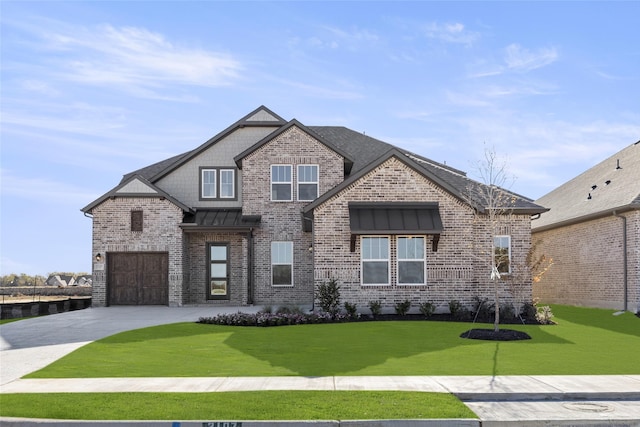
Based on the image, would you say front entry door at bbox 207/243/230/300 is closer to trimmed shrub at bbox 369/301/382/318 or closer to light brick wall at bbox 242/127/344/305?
light brick wall at bbox 242/127/344/305

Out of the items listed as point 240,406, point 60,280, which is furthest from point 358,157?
point 60,280

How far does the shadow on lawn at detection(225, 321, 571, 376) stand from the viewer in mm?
13242

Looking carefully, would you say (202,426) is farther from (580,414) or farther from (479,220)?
(479,220)

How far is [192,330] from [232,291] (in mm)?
10550

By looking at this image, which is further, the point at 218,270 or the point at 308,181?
the point at 218,270

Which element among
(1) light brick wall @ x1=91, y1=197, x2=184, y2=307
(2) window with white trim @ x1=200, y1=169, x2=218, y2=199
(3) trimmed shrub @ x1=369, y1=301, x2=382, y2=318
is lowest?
(3) trimmed shrub @ x1=369, y1=301, x2=382, y2=318

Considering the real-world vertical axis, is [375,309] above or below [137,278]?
below

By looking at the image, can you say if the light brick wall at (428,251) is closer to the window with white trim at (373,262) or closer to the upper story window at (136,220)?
the window with white trim at (373,262)

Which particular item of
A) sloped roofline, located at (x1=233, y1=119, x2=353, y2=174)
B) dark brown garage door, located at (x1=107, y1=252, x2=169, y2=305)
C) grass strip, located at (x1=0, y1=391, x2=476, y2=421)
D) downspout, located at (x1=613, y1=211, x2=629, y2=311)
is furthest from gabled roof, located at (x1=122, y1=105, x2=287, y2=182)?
grass strip, located at (x1=0, y1=391, x2=476, y2=421)

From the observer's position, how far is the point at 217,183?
31.3 m

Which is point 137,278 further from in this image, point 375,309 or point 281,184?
point 375,309

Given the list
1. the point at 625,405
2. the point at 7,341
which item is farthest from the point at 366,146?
the point at 625,405

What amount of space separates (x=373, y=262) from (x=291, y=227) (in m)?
6.45

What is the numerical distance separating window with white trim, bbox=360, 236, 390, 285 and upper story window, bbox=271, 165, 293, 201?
6534 mm
